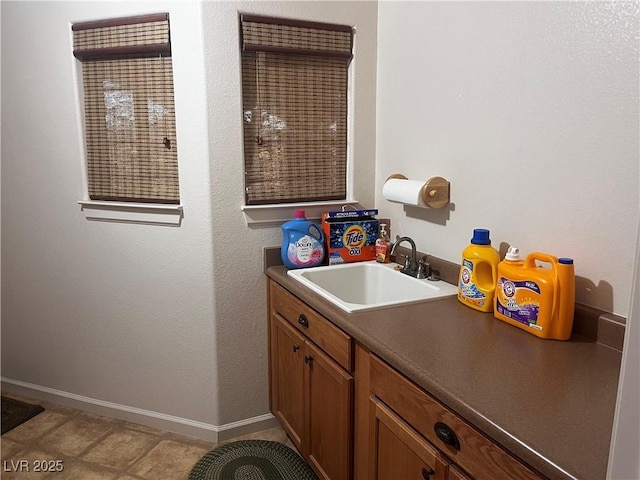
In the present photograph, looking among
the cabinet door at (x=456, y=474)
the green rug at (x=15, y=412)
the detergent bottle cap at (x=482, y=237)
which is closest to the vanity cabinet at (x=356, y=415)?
the cabinet door at (x=456, y=474)

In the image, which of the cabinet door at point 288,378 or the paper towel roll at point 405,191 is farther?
the cabinet door at point 288,378

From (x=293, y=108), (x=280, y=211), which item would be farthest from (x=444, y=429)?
(x=293, y=108)

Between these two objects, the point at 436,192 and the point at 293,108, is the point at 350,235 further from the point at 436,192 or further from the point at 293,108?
the point at 293,108

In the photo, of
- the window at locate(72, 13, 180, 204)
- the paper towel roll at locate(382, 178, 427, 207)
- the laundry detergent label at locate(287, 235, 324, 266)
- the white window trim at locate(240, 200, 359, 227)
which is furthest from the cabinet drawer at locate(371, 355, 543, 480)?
the window at locate(72, 13, 180, 204)

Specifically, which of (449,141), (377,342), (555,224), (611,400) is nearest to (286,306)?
(377,342)

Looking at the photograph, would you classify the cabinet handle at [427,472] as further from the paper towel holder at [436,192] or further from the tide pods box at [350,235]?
the tide pods box at [350,235]

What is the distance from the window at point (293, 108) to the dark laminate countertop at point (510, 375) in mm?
839

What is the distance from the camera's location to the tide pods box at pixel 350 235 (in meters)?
2.17

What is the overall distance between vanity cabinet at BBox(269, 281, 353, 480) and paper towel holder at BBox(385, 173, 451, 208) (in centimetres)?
61

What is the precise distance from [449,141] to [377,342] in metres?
0.89

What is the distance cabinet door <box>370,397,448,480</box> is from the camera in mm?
1149

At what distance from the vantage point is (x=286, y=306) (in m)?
2.03

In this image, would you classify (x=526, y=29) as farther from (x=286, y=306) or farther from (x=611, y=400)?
(x=286, y=306)

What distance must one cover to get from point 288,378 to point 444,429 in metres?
1.10
